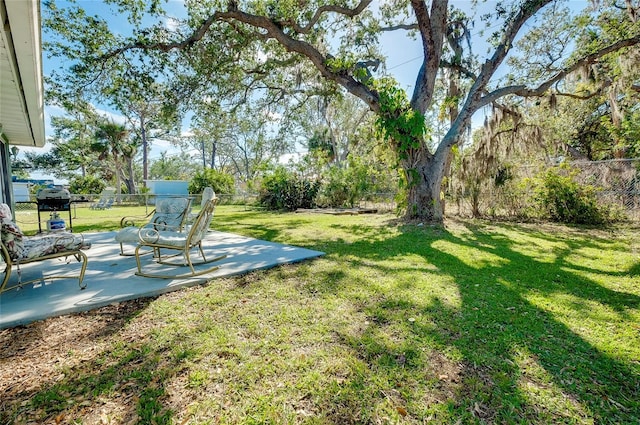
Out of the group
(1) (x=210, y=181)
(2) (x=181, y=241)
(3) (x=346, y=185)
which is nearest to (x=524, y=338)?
(2) (x=181, y=241)

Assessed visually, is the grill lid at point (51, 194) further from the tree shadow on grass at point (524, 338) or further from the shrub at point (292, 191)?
the shrub at point (292, 191)

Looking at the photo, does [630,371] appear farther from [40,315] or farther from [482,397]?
[40,315]

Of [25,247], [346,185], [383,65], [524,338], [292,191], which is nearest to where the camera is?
[524,338]

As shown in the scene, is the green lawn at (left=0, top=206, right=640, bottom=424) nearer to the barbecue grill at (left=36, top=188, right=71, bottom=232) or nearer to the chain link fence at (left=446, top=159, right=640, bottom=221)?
the chain link fence at (left=446, top=159, right=640, bottom=221)

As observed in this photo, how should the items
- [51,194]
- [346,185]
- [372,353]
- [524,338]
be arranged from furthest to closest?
[346,185] → [51,194] → [524,338] → [372,353]

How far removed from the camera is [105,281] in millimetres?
3539

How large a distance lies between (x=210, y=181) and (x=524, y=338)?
20336 mm

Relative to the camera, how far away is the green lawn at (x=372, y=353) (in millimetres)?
1596

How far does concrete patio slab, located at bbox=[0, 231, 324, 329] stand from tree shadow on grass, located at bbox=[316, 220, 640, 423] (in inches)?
64.1

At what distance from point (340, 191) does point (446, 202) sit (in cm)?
486

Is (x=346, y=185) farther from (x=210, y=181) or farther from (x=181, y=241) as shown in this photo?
(x=210, y=181)

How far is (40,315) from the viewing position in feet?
8.66

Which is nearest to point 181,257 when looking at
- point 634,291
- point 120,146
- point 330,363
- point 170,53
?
point 330,363

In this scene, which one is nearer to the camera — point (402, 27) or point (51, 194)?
point (51, 194)
